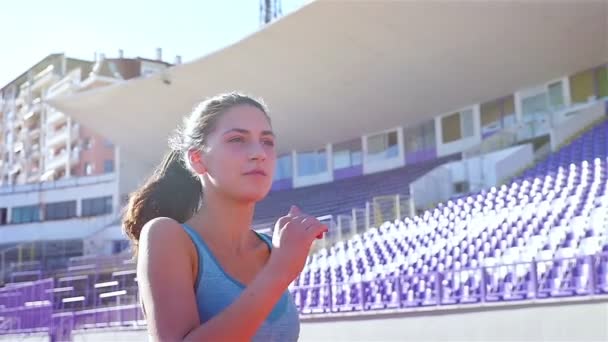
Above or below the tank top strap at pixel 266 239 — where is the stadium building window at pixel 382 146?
above

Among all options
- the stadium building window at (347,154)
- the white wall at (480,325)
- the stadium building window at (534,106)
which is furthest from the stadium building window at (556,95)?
the white wall at (480,325)

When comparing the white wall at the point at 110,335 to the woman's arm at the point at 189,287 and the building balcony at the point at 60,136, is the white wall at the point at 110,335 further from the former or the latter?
the building balcony at the point at 60,136

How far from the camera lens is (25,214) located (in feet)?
122

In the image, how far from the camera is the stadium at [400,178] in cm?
991

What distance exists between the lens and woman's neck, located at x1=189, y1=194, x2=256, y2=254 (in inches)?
63.7

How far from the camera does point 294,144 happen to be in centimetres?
3009

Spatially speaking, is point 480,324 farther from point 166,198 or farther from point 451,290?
point 166,198

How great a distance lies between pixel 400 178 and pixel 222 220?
77.2 feet

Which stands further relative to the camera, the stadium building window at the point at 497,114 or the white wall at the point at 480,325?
the stadium building window at the point at 497,114

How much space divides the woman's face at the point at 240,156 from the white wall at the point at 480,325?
714 cm

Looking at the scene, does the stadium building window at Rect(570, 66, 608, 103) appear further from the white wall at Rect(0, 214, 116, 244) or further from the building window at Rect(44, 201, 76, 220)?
the building window at Rect(44, 201, 76, 220)

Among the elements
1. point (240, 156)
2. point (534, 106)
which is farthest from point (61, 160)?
point (240, 156)

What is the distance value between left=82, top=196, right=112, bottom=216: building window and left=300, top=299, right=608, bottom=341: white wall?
25.6 metres

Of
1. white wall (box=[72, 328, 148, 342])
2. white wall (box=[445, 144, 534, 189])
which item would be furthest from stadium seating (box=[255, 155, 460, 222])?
white wall (box=[72, 328, 148, 342])
